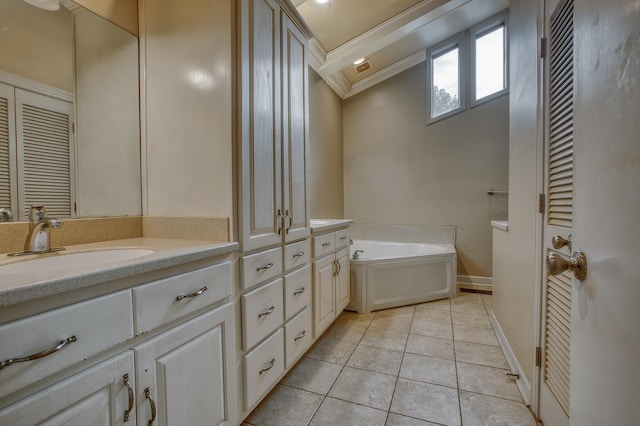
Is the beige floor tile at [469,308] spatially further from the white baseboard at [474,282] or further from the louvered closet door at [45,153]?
the louvered closet door at [45,153]

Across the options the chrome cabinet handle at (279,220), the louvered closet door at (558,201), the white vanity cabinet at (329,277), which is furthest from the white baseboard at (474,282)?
the chrome cabinet handle at (279,220)

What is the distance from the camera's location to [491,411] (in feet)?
4.91

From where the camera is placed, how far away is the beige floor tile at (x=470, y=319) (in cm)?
259

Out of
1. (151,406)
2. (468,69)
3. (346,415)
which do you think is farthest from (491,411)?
(468,69)

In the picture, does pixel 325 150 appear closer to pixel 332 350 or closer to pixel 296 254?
pixel 296 254

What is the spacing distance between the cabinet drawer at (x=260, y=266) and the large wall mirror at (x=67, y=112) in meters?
0.66

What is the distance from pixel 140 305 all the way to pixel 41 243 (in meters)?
0.57

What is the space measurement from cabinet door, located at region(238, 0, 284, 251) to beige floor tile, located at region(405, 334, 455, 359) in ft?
4.53

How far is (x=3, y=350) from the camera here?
58 centimetres

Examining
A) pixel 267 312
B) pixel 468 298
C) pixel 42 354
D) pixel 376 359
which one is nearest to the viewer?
pixel 42 354

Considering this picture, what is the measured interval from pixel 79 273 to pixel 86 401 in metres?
0.32

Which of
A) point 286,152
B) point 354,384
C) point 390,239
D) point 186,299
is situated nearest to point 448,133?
point 390,239

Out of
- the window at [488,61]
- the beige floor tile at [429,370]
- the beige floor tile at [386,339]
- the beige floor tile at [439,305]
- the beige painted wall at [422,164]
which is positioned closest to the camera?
the beige floor tile at [429,370]

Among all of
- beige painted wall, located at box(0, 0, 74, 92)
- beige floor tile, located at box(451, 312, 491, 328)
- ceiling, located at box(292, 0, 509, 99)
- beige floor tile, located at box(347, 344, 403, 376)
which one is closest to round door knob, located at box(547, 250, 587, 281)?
beige floor tile, located at box(347, 344, 403, 376)
